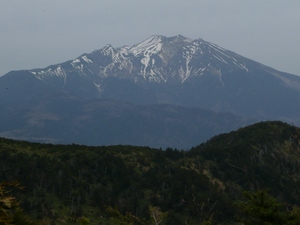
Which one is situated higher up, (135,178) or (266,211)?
(266,211)

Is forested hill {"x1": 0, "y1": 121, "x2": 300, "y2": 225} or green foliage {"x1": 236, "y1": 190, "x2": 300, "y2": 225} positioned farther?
forested hill {"x1": 0, "y1": 121, "x2": 300, "y2": 225}

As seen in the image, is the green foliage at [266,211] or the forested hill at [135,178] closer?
the green foliage at [266,211]

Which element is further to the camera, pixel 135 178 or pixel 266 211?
pixel 135 178

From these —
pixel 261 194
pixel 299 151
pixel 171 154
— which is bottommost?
pixel 171 154

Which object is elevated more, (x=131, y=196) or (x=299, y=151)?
(x=299, y=151)

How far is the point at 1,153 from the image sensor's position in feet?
295

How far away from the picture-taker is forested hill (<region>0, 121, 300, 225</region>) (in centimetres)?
8181

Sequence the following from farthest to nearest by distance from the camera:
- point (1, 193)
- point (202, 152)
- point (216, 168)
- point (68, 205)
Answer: point (202, 152)
point (216, 168)
point (68, 205)
point (1, 193)

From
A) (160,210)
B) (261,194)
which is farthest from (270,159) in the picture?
(261,194)

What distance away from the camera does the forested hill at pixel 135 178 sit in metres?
81.8

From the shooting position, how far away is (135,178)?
99.4m

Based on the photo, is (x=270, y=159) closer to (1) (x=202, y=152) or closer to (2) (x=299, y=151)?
(1) (x=202, y=152)

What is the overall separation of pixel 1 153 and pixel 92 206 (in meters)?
20.9

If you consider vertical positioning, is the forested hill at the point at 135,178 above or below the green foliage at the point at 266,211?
below
